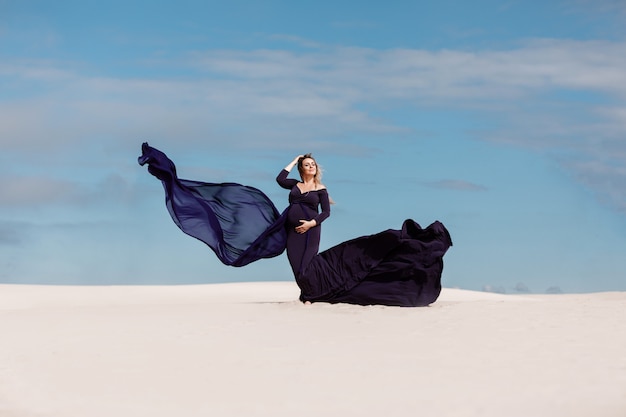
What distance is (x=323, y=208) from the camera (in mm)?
14367

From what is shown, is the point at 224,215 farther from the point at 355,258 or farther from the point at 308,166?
the point at 355,258

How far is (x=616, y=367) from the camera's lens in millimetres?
9828

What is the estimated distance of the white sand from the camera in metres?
8.42

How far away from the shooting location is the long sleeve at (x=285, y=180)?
1443 cm

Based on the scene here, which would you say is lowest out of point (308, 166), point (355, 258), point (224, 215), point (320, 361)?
→ point (320, 361)

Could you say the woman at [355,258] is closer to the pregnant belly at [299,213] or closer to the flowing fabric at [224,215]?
the pregnant belly at [299,213]

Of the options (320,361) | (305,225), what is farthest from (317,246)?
(320,361)

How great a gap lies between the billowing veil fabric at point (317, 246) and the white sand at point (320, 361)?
45cm

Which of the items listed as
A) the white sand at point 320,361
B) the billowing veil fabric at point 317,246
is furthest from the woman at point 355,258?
the white sand at point 320,361

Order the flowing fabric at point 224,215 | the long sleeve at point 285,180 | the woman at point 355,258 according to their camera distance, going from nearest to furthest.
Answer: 1. the woman at point 355,258
2. the long sleeve at point 285,180
3. the flowing fabric at point 224,215

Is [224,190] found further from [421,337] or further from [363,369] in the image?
[363,369]

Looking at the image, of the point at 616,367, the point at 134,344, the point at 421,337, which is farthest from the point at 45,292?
the point at 616,367

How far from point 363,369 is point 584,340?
3340 mm

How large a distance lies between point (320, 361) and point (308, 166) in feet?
15.9
